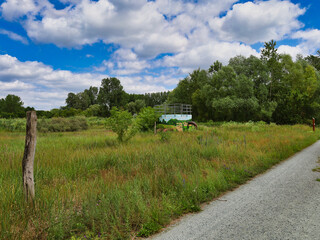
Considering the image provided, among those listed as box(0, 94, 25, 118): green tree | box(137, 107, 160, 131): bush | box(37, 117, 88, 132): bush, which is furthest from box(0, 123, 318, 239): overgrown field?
box(0, 94, 25, 118): green tree

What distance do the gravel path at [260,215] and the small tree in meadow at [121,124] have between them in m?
7.87

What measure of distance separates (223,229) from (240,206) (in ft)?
3.28

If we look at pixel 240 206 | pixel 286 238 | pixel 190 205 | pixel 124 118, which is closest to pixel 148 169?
pixel 190 205

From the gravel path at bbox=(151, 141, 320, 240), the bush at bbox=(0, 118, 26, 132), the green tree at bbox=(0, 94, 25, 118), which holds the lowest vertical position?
the gravel path at bbox=(151, 141, 320, 240)

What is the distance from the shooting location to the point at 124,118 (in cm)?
1188

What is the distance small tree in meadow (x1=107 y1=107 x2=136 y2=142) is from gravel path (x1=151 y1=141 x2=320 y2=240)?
310 inches

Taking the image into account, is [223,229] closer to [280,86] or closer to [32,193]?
[32,193]

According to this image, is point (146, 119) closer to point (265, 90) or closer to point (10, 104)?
point (265, 90)

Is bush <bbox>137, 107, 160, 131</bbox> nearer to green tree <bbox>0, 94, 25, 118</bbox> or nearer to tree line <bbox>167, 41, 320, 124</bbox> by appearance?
tree line <bbox>167, 41, 320, 124</bbox>

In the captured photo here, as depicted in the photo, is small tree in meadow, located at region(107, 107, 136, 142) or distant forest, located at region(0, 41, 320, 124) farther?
distant forest, located at region(0, 41, 320, 124)

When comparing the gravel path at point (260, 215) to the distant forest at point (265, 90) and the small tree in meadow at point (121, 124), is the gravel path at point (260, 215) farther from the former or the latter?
the distant forest at point (265, 90)

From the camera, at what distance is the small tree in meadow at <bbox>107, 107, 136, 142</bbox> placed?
1171 cm

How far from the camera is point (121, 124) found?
11695mm

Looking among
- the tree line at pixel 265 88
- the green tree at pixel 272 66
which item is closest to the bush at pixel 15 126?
the tree line at pixel 265 88
